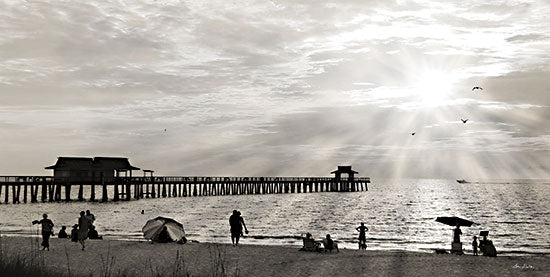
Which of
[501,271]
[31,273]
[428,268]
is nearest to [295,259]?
[428,268]

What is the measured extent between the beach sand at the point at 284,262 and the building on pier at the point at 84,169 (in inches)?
2028

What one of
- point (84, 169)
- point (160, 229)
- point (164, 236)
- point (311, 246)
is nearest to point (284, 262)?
point (311, 246)

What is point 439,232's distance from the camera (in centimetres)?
4372

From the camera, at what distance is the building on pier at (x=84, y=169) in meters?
71.2

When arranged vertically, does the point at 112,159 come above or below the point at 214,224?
above

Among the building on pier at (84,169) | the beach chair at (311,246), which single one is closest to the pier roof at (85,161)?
the building on pier at (84,169)

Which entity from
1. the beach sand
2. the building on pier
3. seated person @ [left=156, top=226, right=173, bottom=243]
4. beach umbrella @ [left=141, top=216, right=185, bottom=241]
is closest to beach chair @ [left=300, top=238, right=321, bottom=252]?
the beach sand

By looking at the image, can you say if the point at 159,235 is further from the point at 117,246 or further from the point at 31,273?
the point at 31,273

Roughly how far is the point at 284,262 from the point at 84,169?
5906cm

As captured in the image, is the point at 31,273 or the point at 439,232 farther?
the point at 439,232

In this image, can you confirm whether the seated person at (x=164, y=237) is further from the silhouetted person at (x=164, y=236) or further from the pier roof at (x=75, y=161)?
the pier roof at (x=75, y=161)

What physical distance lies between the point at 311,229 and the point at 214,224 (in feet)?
28.4

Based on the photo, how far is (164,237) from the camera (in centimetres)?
2384

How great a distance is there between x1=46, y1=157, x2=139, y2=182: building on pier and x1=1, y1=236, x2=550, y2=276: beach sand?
5151 centimetres
